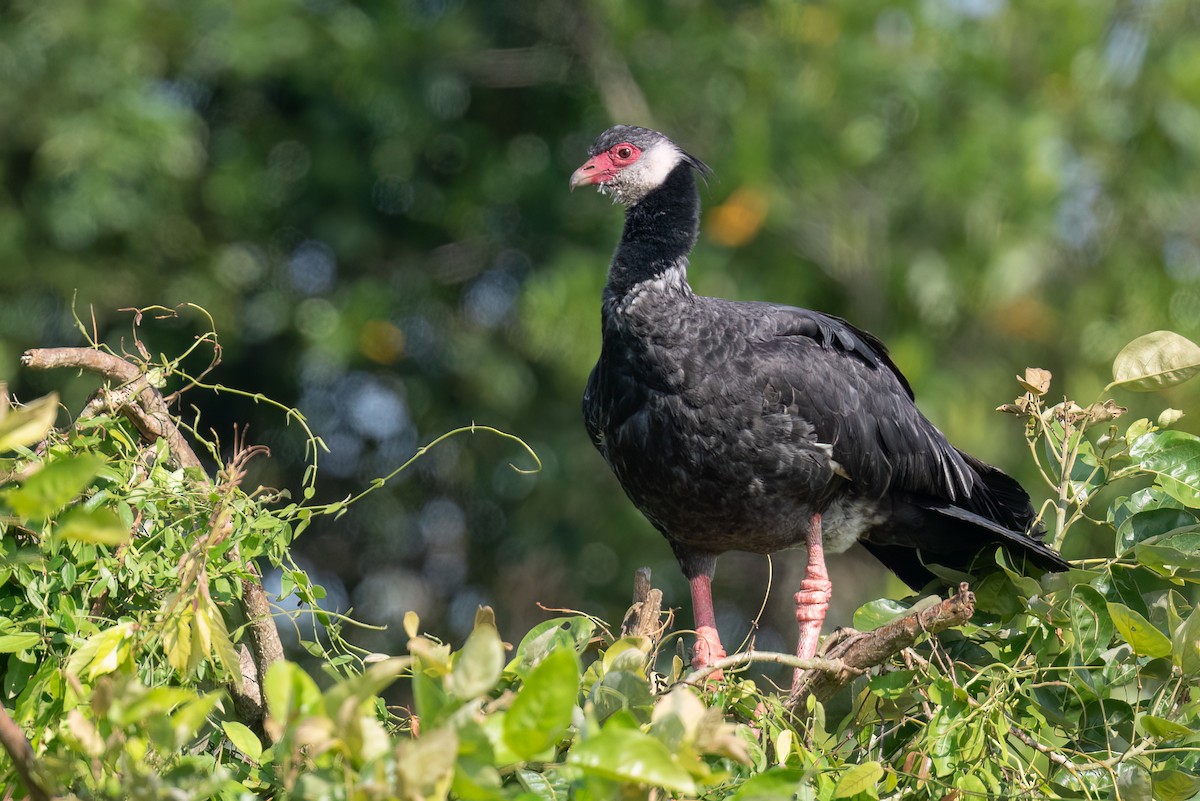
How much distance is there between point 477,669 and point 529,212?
21.4 feet

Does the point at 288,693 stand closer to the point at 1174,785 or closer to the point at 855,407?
the point at 1174,785

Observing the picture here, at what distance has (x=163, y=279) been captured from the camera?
24.6 feet

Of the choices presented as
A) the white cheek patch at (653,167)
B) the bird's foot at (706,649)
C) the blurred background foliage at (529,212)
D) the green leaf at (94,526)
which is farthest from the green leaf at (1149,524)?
the blurred background foliage at (529,212)

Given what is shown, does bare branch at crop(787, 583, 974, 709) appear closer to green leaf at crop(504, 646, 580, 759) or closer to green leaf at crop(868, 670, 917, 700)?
green leaf at crop(868, 670, 917, 700)

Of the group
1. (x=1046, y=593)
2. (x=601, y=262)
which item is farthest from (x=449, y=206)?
(x=1046, y=593)

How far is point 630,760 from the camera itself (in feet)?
4.63

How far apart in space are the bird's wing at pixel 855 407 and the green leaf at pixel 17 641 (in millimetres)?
1903

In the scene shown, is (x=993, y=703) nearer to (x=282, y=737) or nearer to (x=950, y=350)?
(x=282, y=737)

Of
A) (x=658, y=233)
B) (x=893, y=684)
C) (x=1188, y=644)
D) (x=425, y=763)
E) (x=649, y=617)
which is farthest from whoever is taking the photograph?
(x=658, y=233)

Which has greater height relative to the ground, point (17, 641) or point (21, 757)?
point (21, 757)

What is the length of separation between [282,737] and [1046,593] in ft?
5.13

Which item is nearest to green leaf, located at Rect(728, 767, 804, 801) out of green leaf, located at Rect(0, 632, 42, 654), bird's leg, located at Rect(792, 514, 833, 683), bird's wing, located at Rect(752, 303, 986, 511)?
green leaf, located at Rect(0, 632, 42, 654)

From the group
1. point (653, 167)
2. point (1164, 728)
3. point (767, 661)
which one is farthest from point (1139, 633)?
point (653, 167)

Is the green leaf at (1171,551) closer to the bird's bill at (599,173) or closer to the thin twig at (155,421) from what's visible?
the thin twig at (155,421)
